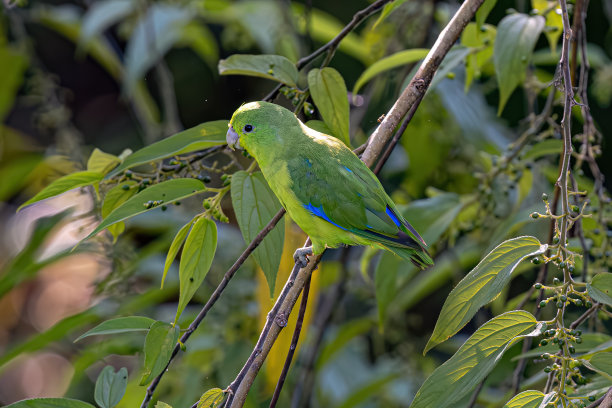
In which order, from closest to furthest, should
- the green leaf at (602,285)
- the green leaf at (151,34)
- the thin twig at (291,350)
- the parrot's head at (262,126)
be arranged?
the green leaf at (602,285) < the thin twig at (291,350) < the parrot's head at (262,126) < the green leaf at (151,34)

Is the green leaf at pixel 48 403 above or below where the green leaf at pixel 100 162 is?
below

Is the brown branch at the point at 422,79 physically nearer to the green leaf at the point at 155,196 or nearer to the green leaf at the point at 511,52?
the green leaf at the point at 511,52

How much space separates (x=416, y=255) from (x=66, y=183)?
2.37 ft

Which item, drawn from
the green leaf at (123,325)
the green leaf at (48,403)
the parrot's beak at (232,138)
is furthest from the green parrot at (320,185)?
the green leaf at (48,403)

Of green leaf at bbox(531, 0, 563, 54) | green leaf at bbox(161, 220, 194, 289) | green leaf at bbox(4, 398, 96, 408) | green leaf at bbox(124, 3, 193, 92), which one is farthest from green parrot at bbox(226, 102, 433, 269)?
green leaf at bbox(124, 3, 193, 92)

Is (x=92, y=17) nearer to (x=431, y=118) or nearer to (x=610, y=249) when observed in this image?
(x=431, y=118)

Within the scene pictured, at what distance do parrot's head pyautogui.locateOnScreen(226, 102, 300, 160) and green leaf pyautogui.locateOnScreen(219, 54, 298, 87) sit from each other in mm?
104

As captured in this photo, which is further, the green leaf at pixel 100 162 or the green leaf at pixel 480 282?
the green leaf at pixel 100 162

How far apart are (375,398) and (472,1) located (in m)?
1.94

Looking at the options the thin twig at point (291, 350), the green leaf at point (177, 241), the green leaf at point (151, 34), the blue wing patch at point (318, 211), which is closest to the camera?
the thin twig at point (291, 350)

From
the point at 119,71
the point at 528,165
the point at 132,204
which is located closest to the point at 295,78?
the point at 132,204

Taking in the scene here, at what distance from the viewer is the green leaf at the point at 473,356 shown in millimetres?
994

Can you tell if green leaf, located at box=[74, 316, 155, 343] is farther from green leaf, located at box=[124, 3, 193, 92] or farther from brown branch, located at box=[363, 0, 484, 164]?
green leaf, located at box=[124, 3, 193, 92]

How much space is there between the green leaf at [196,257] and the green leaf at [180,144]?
0.16 metres
